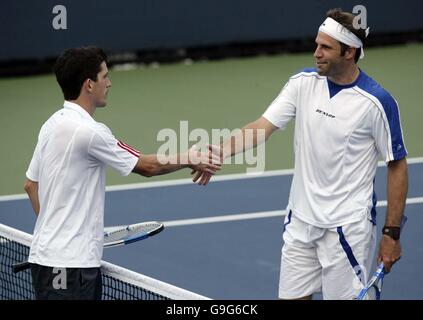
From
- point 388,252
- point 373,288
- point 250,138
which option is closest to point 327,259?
point 388,252

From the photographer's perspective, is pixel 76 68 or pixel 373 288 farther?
pixel 373 288

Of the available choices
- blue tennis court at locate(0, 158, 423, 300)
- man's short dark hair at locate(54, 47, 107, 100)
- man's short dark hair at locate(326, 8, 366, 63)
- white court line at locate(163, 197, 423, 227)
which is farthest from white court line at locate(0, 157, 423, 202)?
man's short dark hair at locate(54, 47, 107, 100)

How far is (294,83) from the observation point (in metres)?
6.13

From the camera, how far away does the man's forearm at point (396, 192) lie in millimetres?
5848

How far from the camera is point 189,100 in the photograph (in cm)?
1290

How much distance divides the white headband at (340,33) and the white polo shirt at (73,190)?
142 cm

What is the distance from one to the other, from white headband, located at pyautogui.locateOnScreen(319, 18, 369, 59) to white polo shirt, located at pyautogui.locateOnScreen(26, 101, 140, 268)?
142cm

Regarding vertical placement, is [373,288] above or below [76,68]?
below

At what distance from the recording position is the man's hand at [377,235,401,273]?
5.82 metres

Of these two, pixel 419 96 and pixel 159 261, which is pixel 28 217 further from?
pixel 419 96

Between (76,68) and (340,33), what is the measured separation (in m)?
1.51

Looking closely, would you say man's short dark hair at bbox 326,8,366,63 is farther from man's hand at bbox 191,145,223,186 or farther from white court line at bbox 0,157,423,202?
white court line at bbox 0,157,423,202

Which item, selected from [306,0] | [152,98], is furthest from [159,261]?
[306,0]

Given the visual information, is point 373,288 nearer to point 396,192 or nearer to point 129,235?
point 396,192
